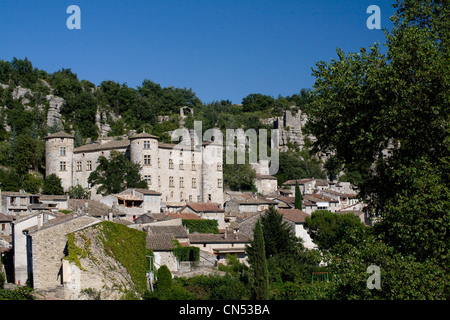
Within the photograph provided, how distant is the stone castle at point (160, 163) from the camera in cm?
5325

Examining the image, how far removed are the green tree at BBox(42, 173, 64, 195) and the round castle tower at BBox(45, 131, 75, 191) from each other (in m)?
3.30

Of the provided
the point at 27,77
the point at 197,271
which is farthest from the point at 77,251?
the point at 27,77

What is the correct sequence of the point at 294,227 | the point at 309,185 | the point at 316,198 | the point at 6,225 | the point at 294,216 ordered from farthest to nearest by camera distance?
1. the point at 309,185
2. the point at 316,198
3. the point at 294,216
4. the point at 294,227
5. the point at 6,225

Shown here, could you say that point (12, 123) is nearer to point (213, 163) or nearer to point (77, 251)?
point (213, 163)

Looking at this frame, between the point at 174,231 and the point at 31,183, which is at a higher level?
the point at 31,183

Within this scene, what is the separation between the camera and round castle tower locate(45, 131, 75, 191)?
2175 inches

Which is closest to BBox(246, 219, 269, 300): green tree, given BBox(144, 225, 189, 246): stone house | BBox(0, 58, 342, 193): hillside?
BBox(144, 225, 189, 246): stone house

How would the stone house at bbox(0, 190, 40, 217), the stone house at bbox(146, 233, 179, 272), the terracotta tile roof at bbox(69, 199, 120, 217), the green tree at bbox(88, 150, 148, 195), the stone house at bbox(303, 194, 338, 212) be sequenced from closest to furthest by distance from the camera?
the stone house at bbox(146, 233, 179, 272)
the terracotta tile roof at bbox(69, 199, 120, 217)
the stone house at bbox(0, 190, 40, 217)
the green tree at bbox(88, 150, 148, 195)
the stone house at bbox(303, 194, 338, 212)

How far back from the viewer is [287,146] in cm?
8850

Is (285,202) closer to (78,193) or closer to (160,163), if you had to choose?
(160,163)

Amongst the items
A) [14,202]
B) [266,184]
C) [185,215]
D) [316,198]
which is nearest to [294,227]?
[185,215]

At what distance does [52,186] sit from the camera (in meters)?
50.6

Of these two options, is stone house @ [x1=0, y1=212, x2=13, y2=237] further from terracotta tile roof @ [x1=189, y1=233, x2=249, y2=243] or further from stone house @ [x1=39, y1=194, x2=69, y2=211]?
terracotta tile roof @ [x1=189, y1=233, x2=249, y2=243]

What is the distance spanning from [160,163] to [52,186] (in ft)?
34.6
